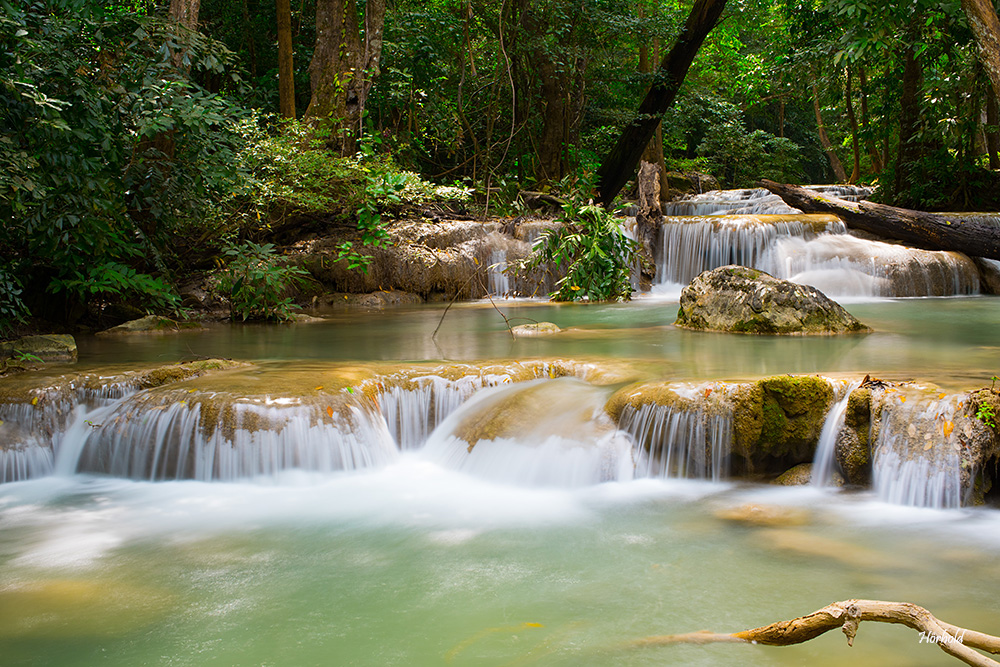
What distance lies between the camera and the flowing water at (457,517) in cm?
291

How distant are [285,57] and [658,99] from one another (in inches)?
276

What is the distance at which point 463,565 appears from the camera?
3590mm

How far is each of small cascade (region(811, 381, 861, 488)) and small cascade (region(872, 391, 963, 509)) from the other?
0.23 metres

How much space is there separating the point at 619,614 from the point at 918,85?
15.8m

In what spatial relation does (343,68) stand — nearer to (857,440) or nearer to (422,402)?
(422,402)

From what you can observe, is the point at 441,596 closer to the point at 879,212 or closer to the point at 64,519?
the point at 64,519

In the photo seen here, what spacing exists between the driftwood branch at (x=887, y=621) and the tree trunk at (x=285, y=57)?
1391 centimetres

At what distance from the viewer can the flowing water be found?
291 centimetres

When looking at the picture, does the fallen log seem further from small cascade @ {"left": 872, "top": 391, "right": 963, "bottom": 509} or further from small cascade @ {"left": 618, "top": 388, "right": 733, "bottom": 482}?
small cascade @ {"left": 618, "top": 388, "right": 733, "bottom": 482}

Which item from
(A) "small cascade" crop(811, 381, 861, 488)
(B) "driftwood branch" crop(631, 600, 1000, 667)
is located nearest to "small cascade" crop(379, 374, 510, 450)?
(A) "small cascade" crop(811, 381, 861, 488)

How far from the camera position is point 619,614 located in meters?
3.02

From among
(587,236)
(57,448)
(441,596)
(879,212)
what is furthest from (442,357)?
(879,212)

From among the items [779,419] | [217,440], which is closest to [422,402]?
[217,440]

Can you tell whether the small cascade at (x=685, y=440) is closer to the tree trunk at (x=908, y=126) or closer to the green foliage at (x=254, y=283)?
the green foliage at (x=254, y=283)
